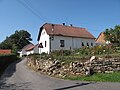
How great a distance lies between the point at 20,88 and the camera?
39.7ft

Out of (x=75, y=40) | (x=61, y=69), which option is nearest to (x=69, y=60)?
(x=61, y=69)

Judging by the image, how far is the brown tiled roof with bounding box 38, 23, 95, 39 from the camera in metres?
42.2

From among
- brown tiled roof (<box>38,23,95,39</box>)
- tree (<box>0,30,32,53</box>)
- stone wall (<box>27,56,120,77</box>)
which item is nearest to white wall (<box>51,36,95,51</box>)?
brown tiled roof (<box>38,23,95,39</box>)

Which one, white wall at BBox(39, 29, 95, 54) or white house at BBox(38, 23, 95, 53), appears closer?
white wall at BBox(39, 29, 95, 54)

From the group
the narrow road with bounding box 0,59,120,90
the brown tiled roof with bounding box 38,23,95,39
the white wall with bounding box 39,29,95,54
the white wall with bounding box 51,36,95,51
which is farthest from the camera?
the brown tiled roof with bounding box 38,23,95,39

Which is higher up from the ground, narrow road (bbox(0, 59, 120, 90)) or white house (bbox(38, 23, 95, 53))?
white house (bbox(38, 23, 95, 53))

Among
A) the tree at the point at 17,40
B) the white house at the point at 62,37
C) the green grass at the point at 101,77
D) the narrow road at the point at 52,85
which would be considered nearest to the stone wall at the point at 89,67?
the green grass at the point at 101,77

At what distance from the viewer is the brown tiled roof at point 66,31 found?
42225 millimetres

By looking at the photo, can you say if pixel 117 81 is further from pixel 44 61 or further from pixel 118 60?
pixel 44 61

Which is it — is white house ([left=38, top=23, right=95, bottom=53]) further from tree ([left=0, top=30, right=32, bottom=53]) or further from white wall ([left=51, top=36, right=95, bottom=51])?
tree ([left=0, top=30, right=32, bottom=53])

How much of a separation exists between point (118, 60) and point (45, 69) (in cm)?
672

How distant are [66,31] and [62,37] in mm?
2514

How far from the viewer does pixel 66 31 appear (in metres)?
44.7

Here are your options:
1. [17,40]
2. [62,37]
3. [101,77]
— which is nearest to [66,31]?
[62,37]
